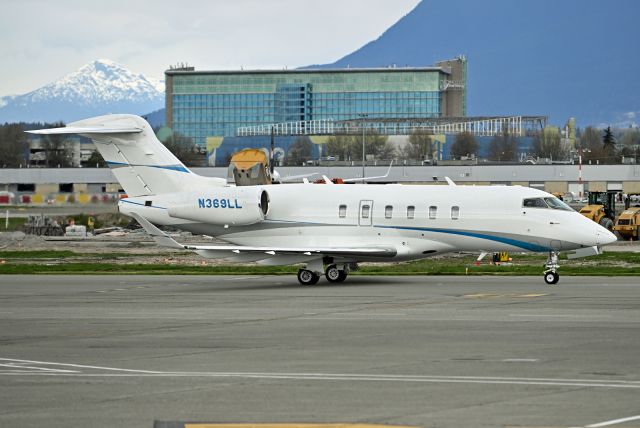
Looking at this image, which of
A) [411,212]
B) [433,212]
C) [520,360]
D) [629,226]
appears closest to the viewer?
[520,360]

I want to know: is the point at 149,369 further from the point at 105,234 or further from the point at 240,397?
the point at 105,234

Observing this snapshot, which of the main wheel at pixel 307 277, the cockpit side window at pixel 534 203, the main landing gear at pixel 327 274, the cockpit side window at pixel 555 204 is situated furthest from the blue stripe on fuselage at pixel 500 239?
the main wheel at pixel 307 277

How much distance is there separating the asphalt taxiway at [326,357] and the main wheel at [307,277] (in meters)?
3.06

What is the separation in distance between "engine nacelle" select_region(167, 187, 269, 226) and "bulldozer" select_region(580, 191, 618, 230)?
32189 mm

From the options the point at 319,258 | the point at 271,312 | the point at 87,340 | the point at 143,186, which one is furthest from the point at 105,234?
the point at 87,340

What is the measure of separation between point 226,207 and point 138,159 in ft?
11.8

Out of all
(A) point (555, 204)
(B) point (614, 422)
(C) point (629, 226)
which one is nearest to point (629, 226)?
(C) point (629, 226)

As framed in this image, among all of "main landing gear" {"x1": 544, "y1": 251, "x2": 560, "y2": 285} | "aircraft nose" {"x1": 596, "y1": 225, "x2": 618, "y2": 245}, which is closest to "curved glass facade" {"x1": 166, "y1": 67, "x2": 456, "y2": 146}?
"main landing gear" {"x1": 544, "y1": 251, "x2": 560, "y2": 285}

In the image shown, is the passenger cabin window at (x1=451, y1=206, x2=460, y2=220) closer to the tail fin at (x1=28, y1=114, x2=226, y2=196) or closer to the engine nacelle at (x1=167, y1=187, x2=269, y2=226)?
the engine nacelle at (x1=167, y1=187, x2=269, y2=226)

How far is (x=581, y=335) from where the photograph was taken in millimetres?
20797

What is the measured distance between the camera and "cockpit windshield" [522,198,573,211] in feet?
109

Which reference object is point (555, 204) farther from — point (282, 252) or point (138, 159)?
point (138, 159)

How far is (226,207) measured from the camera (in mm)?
35438

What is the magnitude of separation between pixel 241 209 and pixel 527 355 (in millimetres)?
18043
